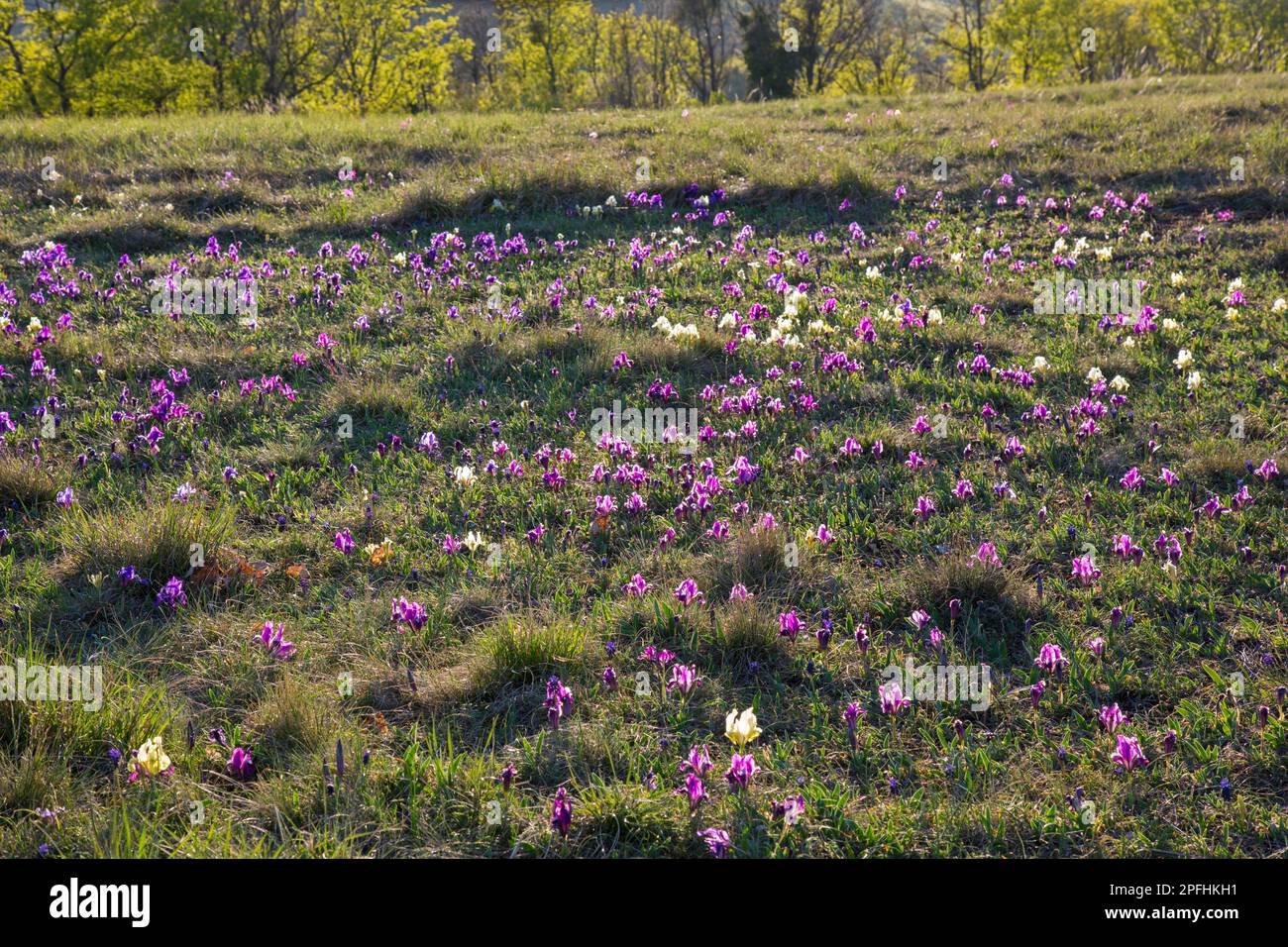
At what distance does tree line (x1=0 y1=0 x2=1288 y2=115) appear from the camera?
32844 mm

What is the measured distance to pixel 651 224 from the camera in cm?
1028

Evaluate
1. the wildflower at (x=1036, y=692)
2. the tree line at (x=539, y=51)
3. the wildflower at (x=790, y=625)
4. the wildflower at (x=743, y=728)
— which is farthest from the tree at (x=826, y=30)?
the wildflower at (x=743, y=728)

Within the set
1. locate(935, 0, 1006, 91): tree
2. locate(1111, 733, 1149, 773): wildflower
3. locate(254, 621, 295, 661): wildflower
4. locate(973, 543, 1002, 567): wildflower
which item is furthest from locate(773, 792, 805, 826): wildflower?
locate(935, 0, 1006, 91): tree

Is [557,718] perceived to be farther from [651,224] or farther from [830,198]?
[830,198]

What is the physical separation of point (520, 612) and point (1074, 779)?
227 cm

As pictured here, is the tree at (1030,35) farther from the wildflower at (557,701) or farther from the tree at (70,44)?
the wildflower at (557,701)

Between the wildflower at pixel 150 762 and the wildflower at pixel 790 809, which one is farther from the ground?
the wildflower at pixel 150 762

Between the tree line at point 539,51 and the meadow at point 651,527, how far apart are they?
9.70 meters

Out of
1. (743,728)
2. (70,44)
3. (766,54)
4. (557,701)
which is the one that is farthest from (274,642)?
(70,44)

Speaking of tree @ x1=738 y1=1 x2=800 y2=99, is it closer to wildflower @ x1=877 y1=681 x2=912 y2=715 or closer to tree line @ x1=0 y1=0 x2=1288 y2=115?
tree line @ x1=0 y1=0 x2=1288 y2=115

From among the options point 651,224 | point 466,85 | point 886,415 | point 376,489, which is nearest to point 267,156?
point 651,224

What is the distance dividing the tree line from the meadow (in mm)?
9700

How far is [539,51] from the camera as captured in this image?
50719 millimetres

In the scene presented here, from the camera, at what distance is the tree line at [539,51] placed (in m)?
32.8
